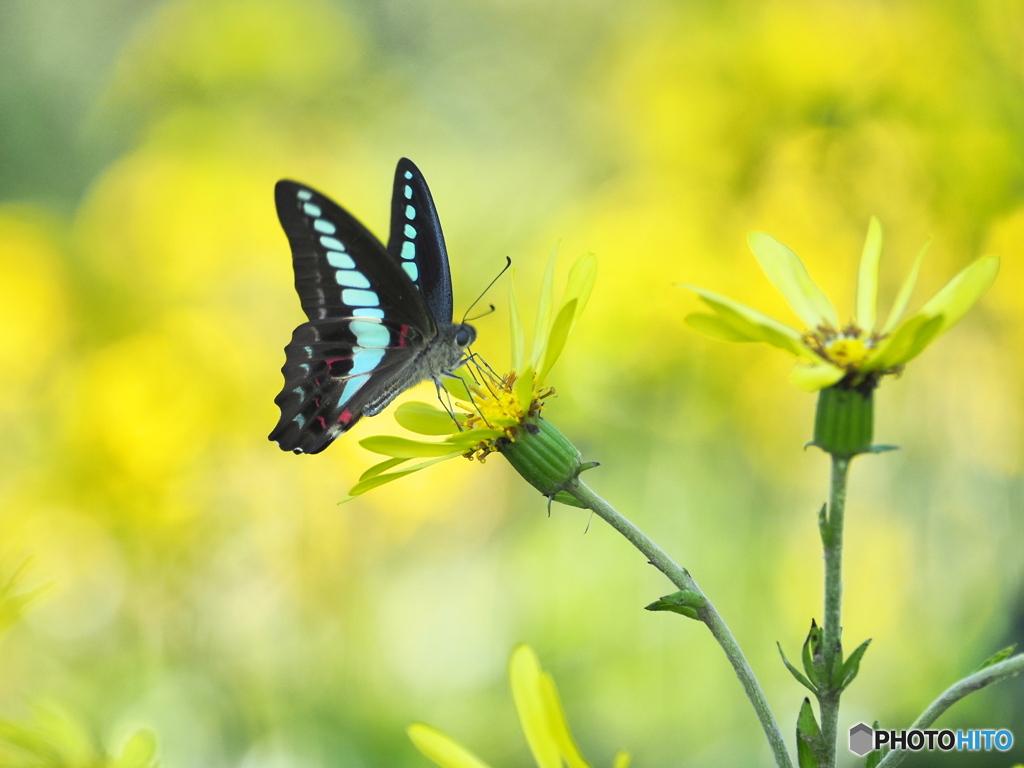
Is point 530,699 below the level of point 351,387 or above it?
below

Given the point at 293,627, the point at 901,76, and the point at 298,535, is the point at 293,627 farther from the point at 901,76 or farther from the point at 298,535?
the point at 901,76

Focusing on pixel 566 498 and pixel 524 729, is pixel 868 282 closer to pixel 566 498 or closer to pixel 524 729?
pixel 566 498

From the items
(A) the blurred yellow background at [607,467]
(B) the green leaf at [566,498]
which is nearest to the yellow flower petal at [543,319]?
(B) the green leaf at [566,498]

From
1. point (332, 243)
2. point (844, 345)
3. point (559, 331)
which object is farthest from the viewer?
point (332, 243)

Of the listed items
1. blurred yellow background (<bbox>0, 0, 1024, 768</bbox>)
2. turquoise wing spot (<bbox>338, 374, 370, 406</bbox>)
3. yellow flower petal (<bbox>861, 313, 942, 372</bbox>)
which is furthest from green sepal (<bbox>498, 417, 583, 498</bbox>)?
blurred yellow background (<bbox>0, 0, 1024, 768</bbox>)

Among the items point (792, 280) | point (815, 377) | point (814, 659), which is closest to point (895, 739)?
point (814, 659)

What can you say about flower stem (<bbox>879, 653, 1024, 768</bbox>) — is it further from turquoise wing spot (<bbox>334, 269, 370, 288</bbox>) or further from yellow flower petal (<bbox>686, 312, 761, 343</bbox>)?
turquoise wing spot (<bbox>334, 269, 370, 288</bbox>)

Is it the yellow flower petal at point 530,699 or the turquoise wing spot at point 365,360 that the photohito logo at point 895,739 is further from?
the turquoise wing spot at point 365,360
